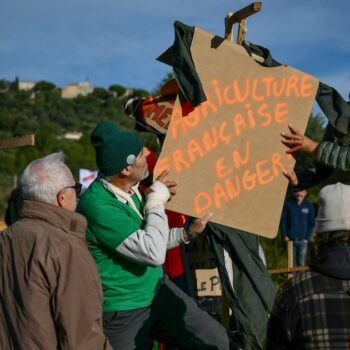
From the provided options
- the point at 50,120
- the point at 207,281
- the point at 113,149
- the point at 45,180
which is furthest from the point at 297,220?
the point at 50,120

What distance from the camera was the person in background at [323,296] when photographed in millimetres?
2348

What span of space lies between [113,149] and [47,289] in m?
1.12

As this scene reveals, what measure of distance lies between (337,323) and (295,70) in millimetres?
1868

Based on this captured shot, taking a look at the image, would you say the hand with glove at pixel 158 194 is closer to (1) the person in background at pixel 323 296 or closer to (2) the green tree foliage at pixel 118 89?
(1) the person in background at pixel 323 296

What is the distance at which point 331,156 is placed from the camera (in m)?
3.79

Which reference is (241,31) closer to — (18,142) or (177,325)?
(177,325)

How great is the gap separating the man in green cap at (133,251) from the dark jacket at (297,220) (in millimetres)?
8082

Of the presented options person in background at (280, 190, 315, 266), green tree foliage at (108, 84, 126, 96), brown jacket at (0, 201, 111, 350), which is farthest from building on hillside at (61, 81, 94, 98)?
brown jacket at (0, 201, 111, 350)

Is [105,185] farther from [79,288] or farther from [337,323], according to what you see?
[337,323]

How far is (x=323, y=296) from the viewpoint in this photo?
236 centimetres

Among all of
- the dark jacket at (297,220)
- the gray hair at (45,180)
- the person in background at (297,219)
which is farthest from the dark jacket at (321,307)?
the dark jacket at (297,220)

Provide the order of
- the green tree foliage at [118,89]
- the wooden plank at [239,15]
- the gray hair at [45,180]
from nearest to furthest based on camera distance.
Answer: the gray hair at [45,180]
the wooden plank at [239,15]
the green tree foliage at [118,89]

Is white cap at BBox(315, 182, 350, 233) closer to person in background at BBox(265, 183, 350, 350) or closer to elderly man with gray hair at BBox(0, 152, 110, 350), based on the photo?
person in background at BBox(265, 183, 350, 350)

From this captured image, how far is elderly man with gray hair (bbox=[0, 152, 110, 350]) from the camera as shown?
2.76m
